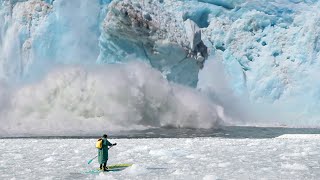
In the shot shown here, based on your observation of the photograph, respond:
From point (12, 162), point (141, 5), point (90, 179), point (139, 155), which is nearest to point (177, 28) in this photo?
point (141, 5)

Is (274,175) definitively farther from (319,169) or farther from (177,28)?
(177,28)

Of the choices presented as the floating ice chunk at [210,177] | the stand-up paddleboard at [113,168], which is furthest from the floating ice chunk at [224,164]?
the stand-up paddleboard at [113,168]

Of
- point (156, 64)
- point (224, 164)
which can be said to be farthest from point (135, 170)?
point (156, 64)

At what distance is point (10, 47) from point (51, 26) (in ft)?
11.6

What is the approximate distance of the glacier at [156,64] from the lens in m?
33.0

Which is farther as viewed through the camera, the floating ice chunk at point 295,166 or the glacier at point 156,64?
the glacier at point 156,64

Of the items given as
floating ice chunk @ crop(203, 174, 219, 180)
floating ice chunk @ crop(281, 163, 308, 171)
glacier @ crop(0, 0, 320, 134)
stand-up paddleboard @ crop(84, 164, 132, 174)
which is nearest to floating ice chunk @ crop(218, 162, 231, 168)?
floating ice chunk @ crop(281, 163, 308, 171)

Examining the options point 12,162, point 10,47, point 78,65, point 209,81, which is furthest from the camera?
point 209,81

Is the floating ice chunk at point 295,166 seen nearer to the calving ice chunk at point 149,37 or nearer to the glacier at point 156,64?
the glacier at point 156,64

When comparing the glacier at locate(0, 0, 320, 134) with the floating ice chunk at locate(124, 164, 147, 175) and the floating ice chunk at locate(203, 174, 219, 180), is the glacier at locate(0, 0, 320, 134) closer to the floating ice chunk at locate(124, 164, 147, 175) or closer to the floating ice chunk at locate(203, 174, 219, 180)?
the floating ice chunk at locate(124, 164, 147, 175)

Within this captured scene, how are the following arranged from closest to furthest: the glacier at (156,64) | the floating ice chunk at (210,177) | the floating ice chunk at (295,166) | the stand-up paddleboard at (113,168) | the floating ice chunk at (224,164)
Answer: the floating ice chunk at (210,177) < the stand-up paddleboard at (113,168) < the floating ice chunk at (295,166) < the floating ice chunk at (224,164) < the glacier at (156,64)

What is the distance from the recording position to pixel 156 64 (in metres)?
34.7

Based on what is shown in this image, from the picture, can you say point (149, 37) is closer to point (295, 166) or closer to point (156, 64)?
point (156, 64)

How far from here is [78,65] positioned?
112 feet
